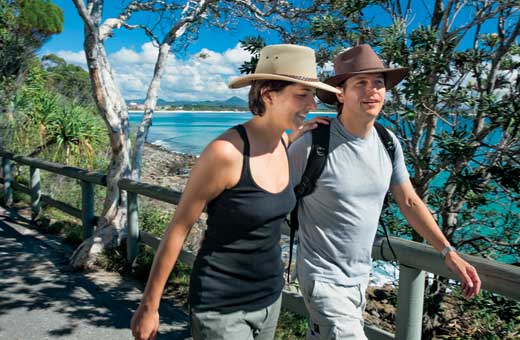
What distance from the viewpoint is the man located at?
75.9 inches

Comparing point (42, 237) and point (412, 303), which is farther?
point (42, 237)

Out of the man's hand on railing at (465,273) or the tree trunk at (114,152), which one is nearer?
the man's hand on railing at (465,273)

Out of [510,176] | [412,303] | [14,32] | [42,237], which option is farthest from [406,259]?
[14,32]

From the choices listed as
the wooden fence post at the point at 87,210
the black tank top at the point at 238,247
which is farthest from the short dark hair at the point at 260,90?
the wooden fence post at the point at 87,210

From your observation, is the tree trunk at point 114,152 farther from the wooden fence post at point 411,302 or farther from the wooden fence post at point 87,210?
the wooden fence post at point 411,302

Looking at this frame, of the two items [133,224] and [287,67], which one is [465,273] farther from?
[133,224]

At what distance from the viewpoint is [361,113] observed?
6.66ft

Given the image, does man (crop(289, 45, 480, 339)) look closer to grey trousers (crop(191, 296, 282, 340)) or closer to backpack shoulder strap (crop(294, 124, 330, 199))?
backpack shoulder strap (crop(294, 124, 330, 199))

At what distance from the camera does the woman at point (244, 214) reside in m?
1.65

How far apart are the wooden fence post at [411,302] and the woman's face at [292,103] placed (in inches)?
42.3

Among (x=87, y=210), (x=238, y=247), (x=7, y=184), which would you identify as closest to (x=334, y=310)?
(x=238, y=247)

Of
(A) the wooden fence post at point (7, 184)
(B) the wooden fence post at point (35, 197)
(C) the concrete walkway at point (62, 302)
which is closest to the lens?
(C) the concrete walkway at point (62, 302)

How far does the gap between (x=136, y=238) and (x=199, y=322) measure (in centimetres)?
330

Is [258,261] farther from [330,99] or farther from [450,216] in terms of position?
[450,216]
